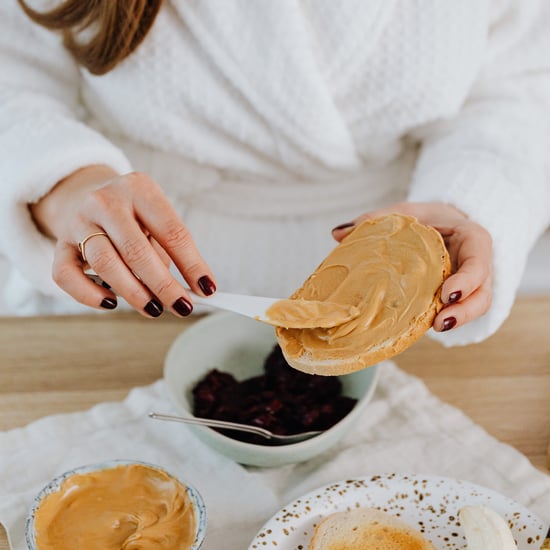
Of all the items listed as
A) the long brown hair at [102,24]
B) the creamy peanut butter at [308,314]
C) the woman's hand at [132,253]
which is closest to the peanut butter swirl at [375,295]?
the creamy peanut butter at [308,314]

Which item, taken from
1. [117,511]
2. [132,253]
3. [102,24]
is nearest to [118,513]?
[117,511]

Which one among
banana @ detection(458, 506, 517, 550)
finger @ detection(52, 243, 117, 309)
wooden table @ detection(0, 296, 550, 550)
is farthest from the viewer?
wooden table @ detection(0, 296, 550, 550)

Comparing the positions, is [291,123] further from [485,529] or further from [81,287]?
[485,529]

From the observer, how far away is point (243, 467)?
2.77 ft

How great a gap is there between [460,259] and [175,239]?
1.08 ft

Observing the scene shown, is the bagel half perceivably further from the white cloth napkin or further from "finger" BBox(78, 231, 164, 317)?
"finger" BBox(78, 231, 164, 317)

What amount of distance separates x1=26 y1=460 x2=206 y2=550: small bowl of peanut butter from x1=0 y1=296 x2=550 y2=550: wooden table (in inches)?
8.7

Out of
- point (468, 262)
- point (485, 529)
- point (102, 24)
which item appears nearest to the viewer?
point (485, 529)

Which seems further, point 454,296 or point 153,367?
point 153,367

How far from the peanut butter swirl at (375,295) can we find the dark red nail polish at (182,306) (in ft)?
0.31

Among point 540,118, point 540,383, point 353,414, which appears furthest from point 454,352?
point 540,118

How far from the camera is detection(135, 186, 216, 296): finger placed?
75 centimetres

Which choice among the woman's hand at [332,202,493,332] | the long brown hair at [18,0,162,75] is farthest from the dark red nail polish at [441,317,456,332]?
the long brown hair at [18,0,162,75]

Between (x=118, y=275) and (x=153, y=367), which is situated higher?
(x=118, y=275)
